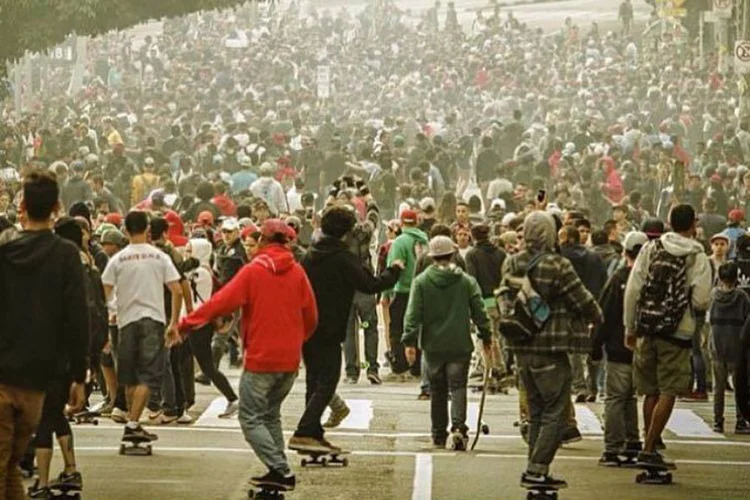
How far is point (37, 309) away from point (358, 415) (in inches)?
351

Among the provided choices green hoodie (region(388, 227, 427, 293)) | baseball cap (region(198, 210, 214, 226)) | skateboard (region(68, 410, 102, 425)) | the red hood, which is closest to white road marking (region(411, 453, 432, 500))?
the red hood

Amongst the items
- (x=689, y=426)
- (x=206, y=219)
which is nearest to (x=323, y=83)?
(x=206, y=219)

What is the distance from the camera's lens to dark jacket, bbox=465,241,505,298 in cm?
2281

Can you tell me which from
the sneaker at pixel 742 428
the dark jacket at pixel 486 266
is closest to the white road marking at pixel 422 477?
the sneaker at pixel 742 428

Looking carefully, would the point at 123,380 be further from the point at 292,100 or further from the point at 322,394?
the point at 292,100

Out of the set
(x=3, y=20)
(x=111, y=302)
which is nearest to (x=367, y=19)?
(x=3, y=20)

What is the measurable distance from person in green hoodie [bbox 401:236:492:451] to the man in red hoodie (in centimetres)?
304

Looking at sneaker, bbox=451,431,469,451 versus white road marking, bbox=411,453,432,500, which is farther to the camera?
sneaker, bbox=451,431,469,451

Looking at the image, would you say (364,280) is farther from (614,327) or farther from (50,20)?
(50,20)

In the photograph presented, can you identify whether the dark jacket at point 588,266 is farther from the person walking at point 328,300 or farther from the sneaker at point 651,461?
the sneaker at point 651,461

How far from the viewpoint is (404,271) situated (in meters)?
23.8

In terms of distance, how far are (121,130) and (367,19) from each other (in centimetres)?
3561

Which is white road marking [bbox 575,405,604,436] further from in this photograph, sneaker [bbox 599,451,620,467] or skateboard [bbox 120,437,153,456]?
skateboard [bbox 120,437,153,456]

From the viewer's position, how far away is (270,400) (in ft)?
50.6
